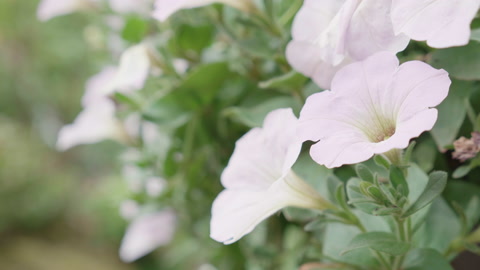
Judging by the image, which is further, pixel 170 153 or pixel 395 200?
pixel 170 153

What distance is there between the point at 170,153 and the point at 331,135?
10.4 inches

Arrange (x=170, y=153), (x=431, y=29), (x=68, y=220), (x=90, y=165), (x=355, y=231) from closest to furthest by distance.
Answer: (x=431, y=29) < (x=355, y=231) < (x=170, y=153) < (x=68, y=220) < (x=90, y=165)

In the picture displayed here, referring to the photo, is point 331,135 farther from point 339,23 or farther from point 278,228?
point 278,228

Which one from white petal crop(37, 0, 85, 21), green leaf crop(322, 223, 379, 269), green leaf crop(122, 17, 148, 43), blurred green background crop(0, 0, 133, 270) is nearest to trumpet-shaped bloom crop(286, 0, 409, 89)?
green leaf crop(322, 223, 379, 269)

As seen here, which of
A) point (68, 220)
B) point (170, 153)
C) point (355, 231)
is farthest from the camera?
point (68, 220)

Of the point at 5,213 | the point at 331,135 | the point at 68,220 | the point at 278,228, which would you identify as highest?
the point at 331,135

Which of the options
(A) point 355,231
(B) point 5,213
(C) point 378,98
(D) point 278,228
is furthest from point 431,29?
(B) point 5,213

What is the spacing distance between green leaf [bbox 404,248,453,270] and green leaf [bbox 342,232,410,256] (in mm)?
28

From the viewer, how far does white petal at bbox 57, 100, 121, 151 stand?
0.50m

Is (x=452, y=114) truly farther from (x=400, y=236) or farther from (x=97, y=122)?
(x=97, y=122)

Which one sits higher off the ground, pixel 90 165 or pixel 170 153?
pixel 170 153

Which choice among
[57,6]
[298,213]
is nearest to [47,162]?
[57,6]

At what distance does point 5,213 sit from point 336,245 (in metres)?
1.58

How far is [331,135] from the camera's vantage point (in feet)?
0.76
